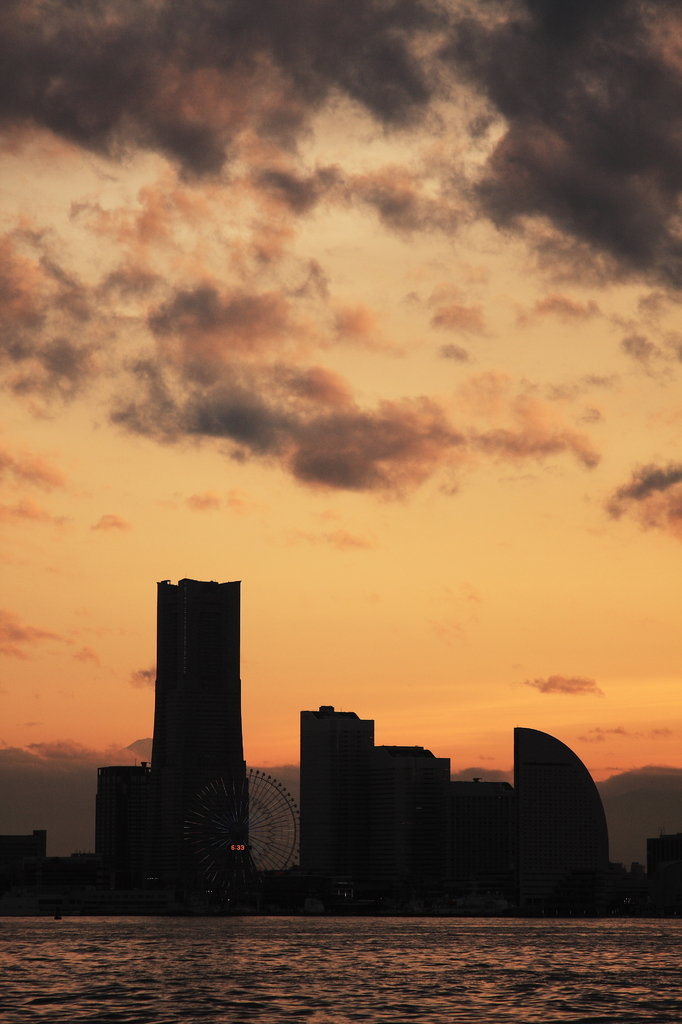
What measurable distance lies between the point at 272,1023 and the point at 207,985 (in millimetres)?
31612

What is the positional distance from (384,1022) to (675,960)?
291 ft

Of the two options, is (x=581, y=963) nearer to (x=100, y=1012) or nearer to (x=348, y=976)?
(x=348, y=976)

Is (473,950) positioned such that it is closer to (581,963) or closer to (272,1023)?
(581,963)

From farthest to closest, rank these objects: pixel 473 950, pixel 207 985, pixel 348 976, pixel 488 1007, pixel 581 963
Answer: pixel 473 950 → pixel 581 963 → pixel 348 976 → pixel 207 985 → pixel 488 1007

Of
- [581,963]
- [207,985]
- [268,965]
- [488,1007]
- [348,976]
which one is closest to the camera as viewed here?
[488,1007]

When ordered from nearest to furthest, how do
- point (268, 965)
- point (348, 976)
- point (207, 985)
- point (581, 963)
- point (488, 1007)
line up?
1. point (488, 1007)
2. point (207, 985)
3. point (348, 976)
4. point (268, 965)
5. point (581, 963)

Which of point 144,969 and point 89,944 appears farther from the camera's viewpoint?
point 89,944

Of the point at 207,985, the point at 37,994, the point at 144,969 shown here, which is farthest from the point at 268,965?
the point at 37,994

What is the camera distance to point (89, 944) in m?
200

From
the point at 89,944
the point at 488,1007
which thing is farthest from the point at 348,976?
the point at 89,944

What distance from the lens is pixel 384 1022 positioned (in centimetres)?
9356

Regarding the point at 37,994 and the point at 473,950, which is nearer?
the point at 37,994

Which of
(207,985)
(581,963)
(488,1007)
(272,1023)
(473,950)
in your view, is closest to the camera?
(272,1023)

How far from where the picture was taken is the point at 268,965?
150 metres
